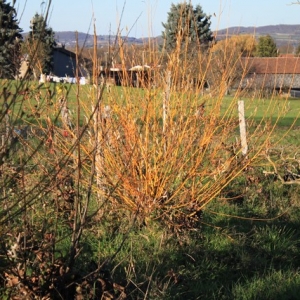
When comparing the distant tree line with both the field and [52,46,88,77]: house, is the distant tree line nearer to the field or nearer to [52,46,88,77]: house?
[52,46,88,77]: house

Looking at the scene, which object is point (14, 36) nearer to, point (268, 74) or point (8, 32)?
point (8, 32)

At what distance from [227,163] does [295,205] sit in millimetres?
2075

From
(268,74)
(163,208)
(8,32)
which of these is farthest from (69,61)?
(268,74)

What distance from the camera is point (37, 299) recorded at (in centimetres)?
381

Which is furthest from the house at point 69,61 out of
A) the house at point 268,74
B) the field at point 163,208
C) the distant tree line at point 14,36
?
the house at point 268,74

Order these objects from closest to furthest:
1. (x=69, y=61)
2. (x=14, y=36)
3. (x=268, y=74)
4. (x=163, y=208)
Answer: (x=14, y=36) < (x=69, y=61) < (x=163, y=208) < (x=268, y=74)

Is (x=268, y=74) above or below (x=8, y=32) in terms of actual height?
below

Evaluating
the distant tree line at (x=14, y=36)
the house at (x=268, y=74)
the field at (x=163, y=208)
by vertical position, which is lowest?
the field at (x=163, y=208)

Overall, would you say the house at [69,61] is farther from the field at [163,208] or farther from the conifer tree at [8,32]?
the conifer tree at [8,32]

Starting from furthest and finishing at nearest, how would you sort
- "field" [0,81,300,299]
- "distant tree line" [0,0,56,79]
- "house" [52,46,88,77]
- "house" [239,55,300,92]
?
1. "house" [239,55,300,92]
2. "field" [0,81,300,299]
3. "house" [52,46,88,77]
4. "distant tree line" [0,0,56,79]

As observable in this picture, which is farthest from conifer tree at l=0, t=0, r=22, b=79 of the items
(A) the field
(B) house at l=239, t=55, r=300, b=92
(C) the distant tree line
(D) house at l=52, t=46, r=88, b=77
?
(B) house at l=239, t=55, r=300, b=92

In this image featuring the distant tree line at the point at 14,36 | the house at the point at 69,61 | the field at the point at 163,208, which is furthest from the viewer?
the field at the point at 163,208

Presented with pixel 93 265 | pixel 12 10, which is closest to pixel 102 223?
pixel 93 265

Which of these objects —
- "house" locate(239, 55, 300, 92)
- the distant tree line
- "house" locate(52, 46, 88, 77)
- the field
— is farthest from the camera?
"house" locate(239, 55, 300, 92)
